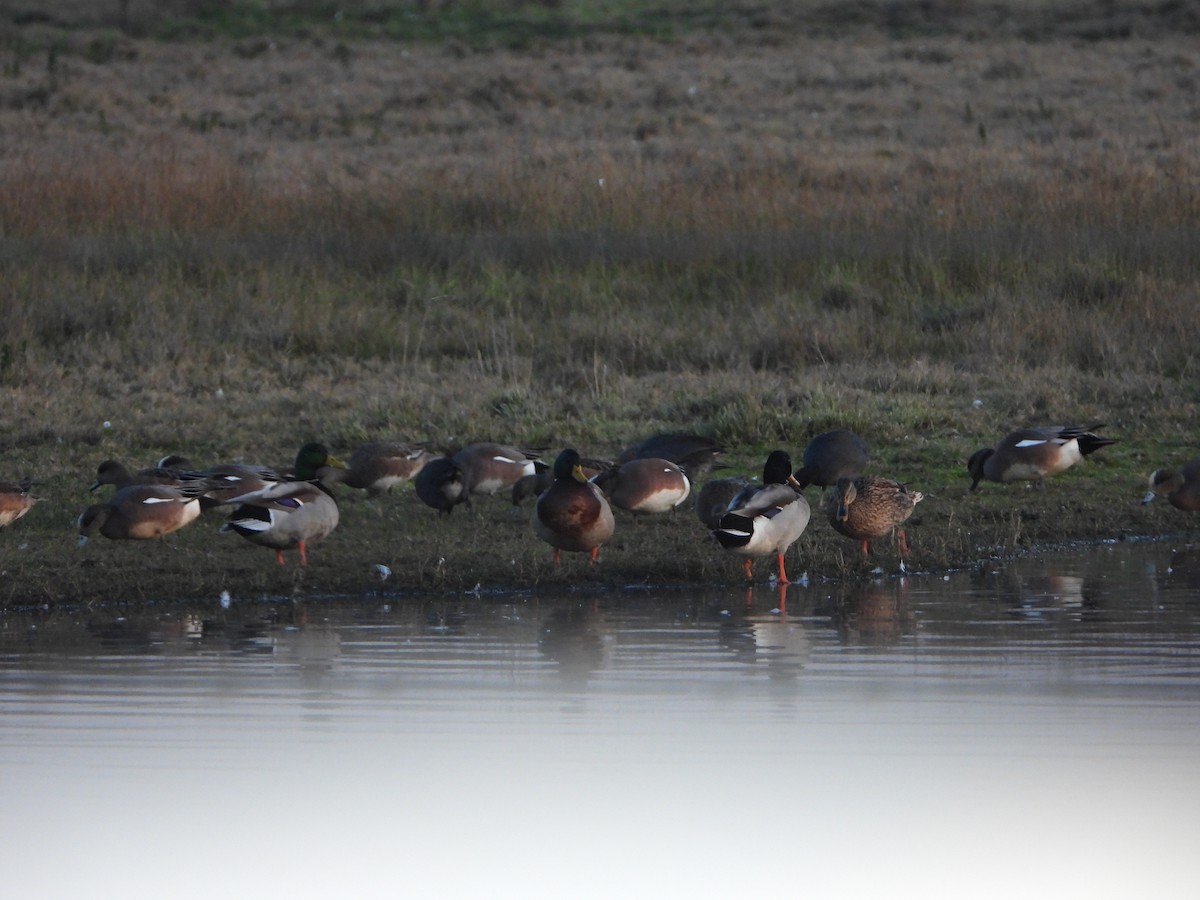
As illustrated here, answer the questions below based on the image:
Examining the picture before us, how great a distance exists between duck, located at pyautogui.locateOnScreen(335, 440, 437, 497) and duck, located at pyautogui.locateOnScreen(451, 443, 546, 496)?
1.42 feet

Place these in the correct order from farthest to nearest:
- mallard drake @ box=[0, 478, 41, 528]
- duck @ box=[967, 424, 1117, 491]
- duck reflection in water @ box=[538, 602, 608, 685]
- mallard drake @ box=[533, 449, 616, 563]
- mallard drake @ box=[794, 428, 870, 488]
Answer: duck @ box=[967, 424, 1117, 491]
mallard drake @ box=[794, 428, 870, 488]
mallard drake @ box=[0, 478, 41, 528]
mallard drake @ box=[533, 449, 616, 563]
duck reflection in water @ box=[538, 602, 608, 685]

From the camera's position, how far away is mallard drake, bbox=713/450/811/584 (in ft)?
27.1

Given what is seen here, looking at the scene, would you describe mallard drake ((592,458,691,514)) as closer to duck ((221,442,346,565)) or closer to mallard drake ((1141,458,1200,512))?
duck ((221,442,346,565))

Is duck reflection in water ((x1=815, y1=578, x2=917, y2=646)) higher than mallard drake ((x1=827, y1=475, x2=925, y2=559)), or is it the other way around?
mallard drake ((x1=827, y1=475, x2=925, y2=559))

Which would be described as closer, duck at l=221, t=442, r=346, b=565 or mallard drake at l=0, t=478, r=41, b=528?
duck at l=221, t=442, r=346, b=565

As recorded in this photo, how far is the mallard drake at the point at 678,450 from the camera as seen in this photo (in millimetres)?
10609

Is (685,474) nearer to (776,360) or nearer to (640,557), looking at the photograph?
(640,557)

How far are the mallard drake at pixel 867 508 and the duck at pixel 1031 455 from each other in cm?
161

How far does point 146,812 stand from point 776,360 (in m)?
9.71

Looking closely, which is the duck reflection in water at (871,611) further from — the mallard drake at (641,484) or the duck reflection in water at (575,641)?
the mallard drake at (641,484)

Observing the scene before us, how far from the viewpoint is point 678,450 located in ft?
35.0

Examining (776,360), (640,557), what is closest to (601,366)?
(776,360)

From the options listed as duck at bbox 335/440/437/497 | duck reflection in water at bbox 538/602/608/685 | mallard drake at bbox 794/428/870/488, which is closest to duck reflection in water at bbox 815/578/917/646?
duck reflection in water at bbox 538/602/608/685

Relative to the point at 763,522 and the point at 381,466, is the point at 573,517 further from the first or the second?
the point at 381,466
